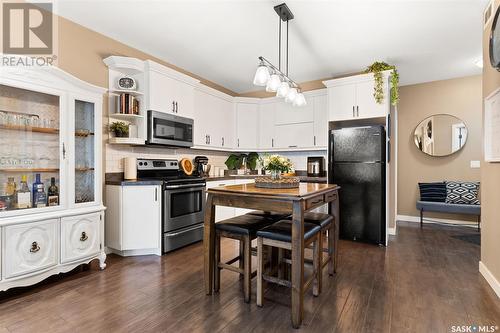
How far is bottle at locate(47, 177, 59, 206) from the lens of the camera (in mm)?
2332

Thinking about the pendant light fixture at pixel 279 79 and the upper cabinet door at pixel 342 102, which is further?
the upper cabinet door at pixel 342 102

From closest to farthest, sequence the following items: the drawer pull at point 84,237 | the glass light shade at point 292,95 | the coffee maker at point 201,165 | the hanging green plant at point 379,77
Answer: the drawer pull at point 84,237 → the glass light shade at point 292,95 → the hanging green plant at point 379,77 → the coffee maker at point 201,165

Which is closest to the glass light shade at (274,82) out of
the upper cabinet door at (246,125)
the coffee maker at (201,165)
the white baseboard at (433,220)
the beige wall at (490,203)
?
the beige wall at (490,203)

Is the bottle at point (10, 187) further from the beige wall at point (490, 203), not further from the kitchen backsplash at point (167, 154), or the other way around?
the beige wall at point (490, 203)

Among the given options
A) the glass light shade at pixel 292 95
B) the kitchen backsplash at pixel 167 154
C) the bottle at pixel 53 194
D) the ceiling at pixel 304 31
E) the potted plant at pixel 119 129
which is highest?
the ceiling at pixel 304 31

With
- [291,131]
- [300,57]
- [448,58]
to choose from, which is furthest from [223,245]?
[448,58]

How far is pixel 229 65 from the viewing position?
13.2ft

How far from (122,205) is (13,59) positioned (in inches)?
64.9

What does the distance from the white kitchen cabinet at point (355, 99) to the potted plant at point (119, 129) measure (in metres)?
2.95

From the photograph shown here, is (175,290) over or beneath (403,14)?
beneath

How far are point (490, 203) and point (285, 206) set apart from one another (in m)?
2.12

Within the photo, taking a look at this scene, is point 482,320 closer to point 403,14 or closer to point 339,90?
point 403,14

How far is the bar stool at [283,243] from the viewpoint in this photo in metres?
1.85

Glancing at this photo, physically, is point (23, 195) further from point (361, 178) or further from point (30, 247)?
point (361, 178)
